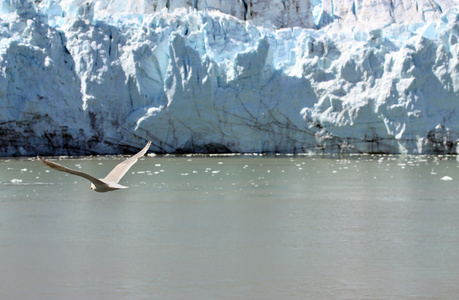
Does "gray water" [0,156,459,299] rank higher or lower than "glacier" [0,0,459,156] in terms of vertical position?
lower

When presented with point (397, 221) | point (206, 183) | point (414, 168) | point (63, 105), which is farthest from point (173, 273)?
point (63, 105)

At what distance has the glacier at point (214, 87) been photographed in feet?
68.7

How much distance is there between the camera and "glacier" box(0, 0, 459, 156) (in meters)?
21.0

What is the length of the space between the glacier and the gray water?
10342mm

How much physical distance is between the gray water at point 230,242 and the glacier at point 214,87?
10.3m

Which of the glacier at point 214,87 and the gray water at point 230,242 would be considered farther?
the glacier at point 214,87

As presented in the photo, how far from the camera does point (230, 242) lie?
6098 millimetres

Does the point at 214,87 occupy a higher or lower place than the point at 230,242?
higher

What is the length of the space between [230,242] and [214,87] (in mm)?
16249

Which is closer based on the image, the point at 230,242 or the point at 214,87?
the point at 230,242

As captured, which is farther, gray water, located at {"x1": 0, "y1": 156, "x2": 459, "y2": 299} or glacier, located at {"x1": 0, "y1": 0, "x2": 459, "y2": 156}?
glacier, located at {"x1": 0, "y1": 0, "x2": 459, "y2": 156}

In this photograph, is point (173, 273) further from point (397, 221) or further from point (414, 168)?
point (414, 168)

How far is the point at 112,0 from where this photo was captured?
25984mm

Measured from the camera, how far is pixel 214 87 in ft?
72.2
